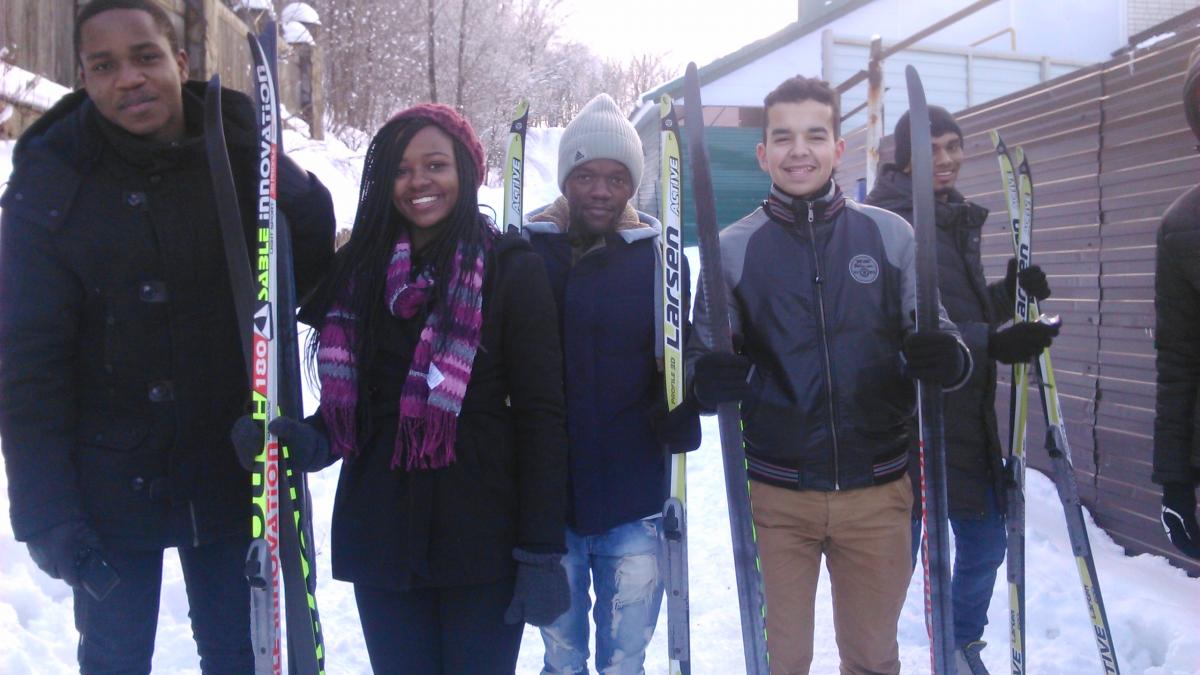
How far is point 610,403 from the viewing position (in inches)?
88.2

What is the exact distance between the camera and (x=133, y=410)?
6.40 ft

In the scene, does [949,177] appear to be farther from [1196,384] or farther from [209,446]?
[209,446]

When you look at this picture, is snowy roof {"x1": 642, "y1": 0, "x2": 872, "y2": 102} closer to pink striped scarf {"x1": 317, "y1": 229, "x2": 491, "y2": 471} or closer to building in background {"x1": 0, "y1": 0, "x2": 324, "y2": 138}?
building in background {"x1": 0, "y1": 0, "x2": 324, "y2": 138}

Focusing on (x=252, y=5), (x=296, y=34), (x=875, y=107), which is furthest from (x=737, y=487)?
(x=296, y=34)

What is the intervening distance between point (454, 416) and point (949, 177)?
2.03 meters

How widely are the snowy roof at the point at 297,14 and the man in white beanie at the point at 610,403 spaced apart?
1191 centimetres

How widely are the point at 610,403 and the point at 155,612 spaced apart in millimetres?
1261

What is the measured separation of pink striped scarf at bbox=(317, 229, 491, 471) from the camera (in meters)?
1.81

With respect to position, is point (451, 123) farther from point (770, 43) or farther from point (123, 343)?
point (770, 43)

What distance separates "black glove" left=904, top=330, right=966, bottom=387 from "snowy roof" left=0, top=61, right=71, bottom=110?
550 cm

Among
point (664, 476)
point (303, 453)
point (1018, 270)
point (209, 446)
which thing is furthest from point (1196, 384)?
point (209, 446)

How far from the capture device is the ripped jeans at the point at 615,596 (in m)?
2.27

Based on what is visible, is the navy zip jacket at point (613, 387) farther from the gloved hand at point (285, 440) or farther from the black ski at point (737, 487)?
the gloved hand at point (285, 440)

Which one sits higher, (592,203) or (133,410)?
(592,203)
